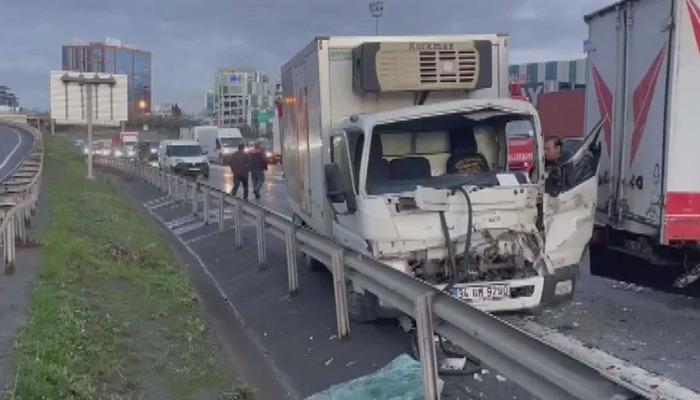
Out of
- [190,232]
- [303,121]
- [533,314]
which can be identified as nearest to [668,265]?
[533,314]

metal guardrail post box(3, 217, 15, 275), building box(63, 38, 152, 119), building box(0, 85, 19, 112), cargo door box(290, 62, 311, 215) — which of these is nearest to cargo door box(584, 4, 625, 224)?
cargo door box(290, 62, 311, 215)

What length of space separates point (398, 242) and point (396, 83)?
2307 mm

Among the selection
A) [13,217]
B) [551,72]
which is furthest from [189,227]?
[551,72]

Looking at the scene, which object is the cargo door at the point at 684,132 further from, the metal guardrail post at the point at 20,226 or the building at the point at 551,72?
the building at the point at 551,72

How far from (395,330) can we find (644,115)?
11.3ft

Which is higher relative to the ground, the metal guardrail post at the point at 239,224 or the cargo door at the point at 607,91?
the cargo door at the point at 607,91

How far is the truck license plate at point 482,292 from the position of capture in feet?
24.7

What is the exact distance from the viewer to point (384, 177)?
28.0ft

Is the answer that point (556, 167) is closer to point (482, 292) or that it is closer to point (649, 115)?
point (649, 115)

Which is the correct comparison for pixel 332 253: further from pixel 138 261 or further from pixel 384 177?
pixel 138 261

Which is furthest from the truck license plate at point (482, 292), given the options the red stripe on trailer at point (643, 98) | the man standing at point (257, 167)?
the man standing at point (257, 167)

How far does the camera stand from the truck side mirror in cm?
830

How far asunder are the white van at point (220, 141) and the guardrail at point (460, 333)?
4634 cm

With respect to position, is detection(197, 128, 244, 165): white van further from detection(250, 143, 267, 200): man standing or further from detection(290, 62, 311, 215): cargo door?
detection(290, 62, 311, 215): cargo door
